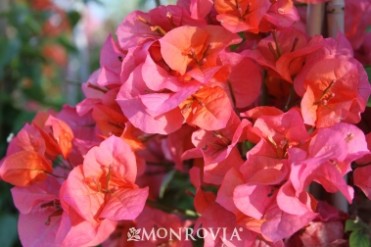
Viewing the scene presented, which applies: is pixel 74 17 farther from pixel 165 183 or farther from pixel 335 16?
pixel 335 16

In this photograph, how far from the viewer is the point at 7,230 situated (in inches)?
40.2

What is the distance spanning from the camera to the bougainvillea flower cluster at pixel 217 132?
0.49 metres

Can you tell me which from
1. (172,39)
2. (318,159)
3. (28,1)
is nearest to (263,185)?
(318,159)

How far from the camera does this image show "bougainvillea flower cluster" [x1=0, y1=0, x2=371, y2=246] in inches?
19.5

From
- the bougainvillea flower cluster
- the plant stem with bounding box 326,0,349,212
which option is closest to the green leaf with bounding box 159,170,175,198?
the bougainvillea flower cluster

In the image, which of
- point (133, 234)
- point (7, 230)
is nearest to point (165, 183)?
point (133, 234)

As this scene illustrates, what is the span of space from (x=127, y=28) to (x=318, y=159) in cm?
25

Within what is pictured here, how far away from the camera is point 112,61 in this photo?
2.00 feet

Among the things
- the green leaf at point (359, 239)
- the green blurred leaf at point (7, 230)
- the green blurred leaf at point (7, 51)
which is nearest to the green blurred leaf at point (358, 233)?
the green leaf at point (359, 239)

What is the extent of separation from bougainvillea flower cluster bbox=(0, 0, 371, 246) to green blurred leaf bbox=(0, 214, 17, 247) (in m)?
0.43

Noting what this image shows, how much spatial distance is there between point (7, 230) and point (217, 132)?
61cm

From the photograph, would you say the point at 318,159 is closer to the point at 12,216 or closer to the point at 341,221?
the point at 341,221

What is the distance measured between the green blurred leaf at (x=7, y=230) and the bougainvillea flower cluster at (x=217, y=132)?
43 cm

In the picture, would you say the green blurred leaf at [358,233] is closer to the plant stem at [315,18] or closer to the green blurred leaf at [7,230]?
the plant stem at [315,18]
